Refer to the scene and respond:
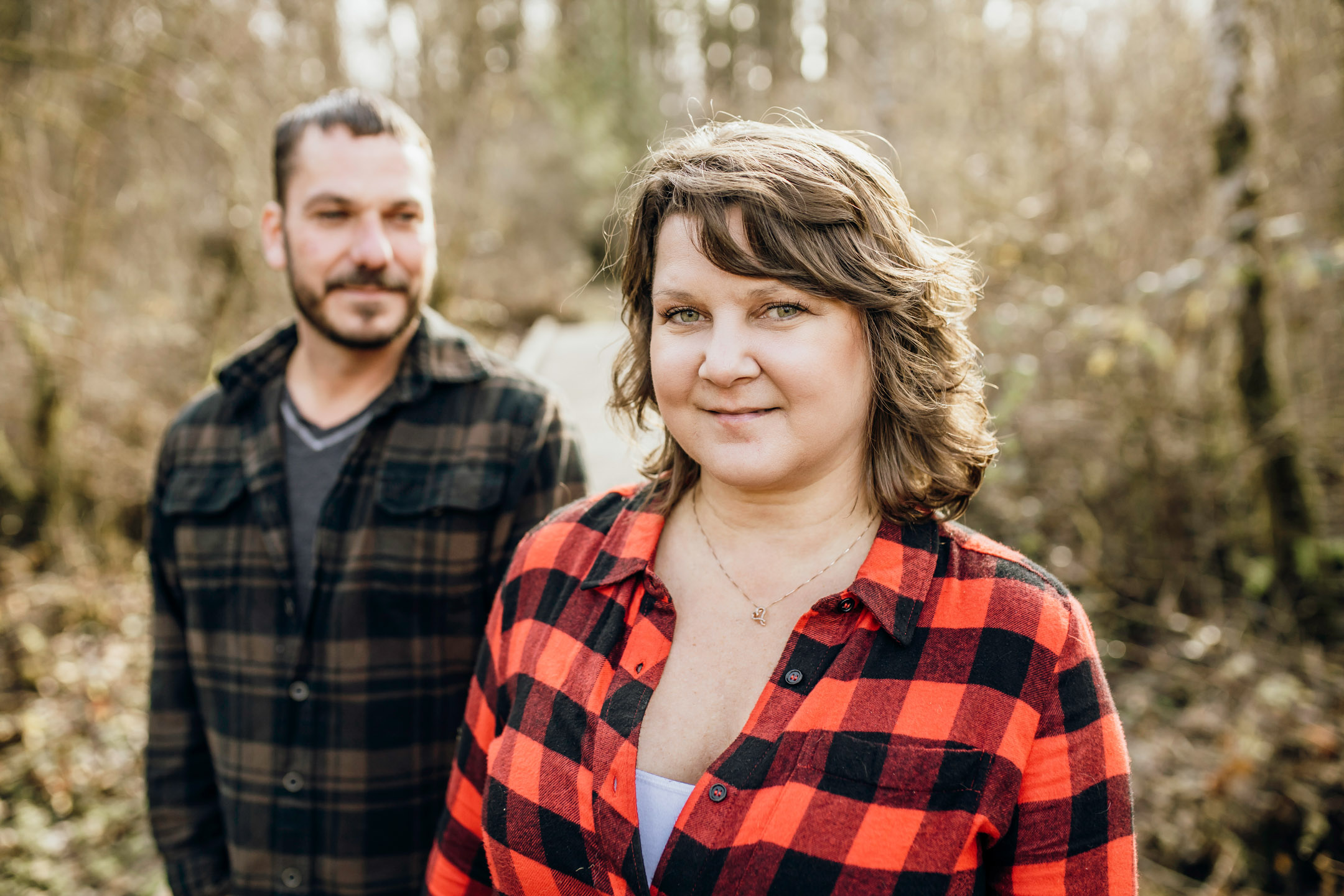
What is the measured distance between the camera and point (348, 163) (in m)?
2.16

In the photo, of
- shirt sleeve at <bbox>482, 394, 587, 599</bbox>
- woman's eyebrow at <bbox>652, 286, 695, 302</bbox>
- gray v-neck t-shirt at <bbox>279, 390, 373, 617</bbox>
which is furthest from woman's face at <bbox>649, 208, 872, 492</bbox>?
gray v-neck t-shirt at <bbox>279, 390, 373, 617</bbox>

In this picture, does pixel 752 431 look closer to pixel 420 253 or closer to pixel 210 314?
pixel 420 253

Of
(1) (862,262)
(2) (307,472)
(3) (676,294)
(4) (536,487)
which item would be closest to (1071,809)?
(1) (862,262)

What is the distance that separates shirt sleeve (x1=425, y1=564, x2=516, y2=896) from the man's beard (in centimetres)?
90

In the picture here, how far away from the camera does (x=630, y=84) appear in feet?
55.6

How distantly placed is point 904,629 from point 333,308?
1.68 meters

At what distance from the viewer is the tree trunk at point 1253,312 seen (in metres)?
3.84

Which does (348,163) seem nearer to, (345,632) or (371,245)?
Result: (371,245)

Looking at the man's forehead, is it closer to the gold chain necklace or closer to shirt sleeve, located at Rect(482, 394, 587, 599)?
shirt sleeve, located at Rect(482, 394, 587, 599)

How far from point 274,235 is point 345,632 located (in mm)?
1151

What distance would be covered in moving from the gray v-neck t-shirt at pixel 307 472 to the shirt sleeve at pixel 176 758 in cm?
37

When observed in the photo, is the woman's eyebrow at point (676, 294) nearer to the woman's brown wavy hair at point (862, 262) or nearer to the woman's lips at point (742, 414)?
the woman's brown wavy hair at point (862, 262)

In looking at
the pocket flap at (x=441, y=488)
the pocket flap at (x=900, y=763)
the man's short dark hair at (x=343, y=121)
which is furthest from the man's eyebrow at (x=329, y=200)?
the pocket flap at (x=900, y=763)

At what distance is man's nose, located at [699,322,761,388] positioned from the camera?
126 cm
